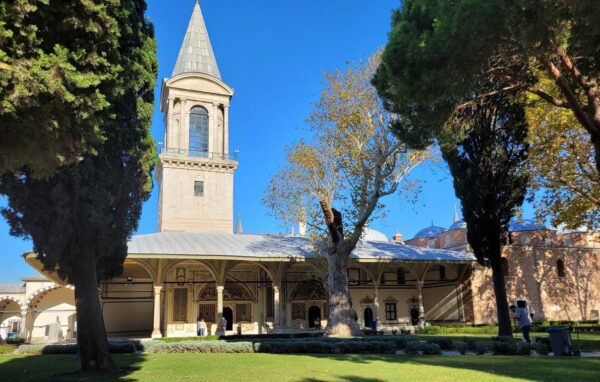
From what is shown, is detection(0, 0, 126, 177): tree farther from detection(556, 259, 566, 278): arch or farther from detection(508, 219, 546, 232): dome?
detection(556, 259, 566, 278): arch

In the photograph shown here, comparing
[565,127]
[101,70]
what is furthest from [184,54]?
[101,70]

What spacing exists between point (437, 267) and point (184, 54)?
69.7 ft

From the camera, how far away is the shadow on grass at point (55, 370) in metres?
8.73

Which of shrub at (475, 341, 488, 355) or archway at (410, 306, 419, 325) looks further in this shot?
archway at (410, 306, 419, 325)

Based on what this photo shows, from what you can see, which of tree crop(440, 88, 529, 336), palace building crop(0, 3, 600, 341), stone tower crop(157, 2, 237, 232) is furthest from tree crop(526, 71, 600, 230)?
stone tower crop(157, 2, 237, 232)

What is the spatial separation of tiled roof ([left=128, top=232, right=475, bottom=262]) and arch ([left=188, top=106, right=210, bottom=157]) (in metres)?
6.33

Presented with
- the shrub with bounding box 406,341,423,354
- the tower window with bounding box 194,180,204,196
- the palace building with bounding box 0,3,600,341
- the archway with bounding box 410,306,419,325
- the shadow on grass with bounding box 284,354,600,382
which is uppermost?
the tower window with bounding box 194,180,204,196

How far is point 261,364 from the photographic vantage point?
32.5 feet

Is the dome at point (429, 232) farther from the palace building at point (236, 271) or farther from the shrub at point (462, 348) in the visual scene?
the shrub at point (462, 348)

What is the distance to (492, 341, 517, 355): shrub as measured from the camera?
11.4 m

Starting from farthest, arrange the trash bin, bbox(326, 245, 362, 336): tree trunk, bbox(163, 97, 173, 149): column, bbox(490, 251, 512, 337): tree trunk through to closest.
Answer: bbox(163, 97, 173, 149): column
bbox(490, 251, 512, 337): tree trunk
bbox(326, 245, 362, 336): tree trunk
the trash bin

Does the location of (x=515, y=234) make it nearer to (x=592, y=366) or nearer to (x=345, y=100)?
(x=345, y=100)

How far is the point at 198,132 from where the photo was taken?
3209cm

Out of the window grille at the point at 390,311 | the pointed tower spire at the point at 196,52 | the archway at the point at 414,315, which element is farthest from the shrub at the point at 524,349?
the pointed tower spire at the point at 196,52
